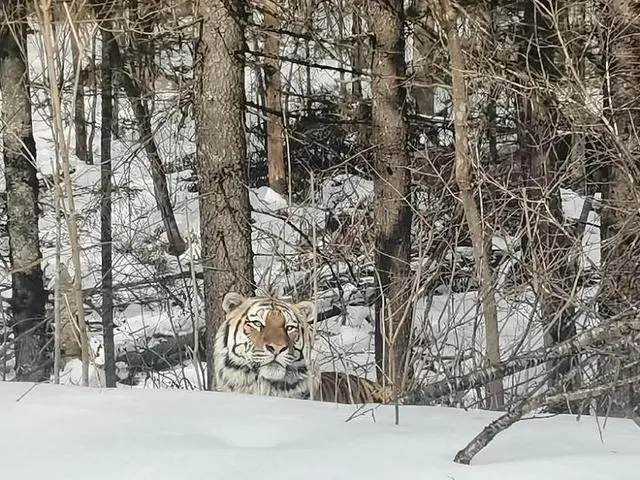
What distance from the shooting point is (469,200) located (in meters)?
6.48

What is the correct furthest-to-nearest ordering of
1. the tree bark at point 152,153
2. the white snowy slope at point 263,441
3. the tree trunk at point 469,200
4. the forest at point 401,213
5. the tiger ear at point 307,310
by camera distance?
the tree bark at point 152,153, the tree trunk at point 469,200, the tiger ear at point 307,310, the forest at point 401,213, the white snowy slope at point 263,441

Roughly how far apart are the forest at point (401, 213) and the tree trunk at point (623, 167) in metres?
0.03

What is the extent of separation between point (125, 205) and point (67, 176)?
1011 centimetres

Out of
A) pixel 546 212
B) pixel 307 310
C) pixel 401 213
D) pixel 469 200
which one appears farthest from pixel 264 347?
pixel 401 213

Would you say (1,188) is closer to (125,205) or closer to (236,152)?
(125,205)

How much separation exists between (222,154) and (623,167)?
10.9 ft

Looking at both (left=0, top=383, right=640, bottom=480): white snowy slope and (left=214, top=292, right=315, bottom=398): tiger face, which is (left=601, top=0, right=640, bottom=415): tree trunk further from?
(left=0, top=383, right=640, bottom=480): white snowy slope

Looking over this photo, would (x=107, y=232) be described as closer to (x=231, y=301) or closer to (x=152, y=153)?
(x=152, y=153)

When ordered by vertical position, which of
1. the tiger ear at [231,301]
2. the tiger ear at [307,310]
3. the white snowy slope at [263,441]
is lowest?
the white snowy slope at [263,441]

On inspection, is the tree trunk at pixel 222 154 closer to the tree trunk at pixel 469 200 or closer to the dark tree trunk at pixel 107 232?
the dark tree trunk at pixel 107 232

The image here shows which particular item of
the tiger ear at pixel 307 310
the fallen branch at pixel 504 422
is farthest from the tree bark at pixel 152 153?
the fallen branch at pixel 504 422

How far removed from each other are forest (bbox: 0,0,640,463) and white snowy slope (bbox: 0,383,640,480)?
0.17 metres

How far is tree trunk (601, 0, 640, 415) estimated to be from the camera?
621 cm

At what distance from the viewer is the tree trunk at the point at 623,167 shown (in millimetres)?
6211
